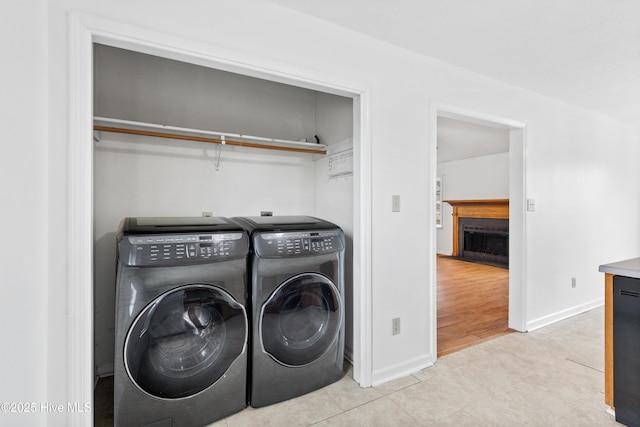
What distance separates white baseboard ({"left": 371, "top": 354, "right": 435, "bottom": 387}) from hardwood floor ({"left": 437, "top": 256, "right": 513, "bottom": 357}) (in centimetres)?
24

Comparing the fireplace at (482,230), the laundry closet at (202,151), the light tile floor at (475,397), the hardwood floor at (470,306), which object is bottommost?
the light tile floor at (475,397)

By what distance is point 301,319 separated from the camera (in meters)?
1.90

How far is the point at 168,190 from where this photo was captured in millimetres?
2305

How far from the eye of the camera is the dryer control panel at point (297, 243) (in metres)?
1.76

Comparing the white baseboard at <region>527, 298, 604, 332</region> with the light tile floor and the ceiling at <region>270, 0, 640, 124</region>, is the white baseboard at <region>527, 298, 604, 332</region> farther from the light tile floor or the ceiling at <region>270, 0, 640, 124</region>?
the ceiling at <region>270, 0, 640, 124</region>

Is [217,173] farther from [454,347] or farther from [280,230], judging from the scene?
[454,347]

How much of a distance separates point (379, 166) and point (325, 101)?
106 centimetres

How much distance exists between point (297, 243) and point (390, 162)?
85cm

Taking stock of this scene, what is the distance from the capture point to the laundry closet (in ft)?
6.89

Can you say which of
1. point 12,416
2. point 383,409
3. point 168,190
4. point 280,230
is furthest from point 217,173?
point 383,409

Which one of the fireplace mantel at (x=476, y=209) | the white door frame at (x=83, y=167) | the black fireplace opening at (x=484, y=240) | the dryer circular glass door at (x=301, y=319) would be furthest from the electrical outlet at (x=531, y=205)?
the black fireplace opening at (x=484, y=240)

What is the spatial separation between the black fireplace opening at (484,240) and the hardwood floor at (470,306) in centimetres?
47

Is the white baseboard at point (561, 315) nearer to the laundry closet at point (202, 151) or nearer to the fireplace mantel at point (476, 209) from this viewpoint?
the laundry closet at point (202, 151)

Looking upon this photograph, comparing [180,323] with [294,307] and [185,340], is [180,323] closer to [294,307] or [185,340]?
[185,340]
